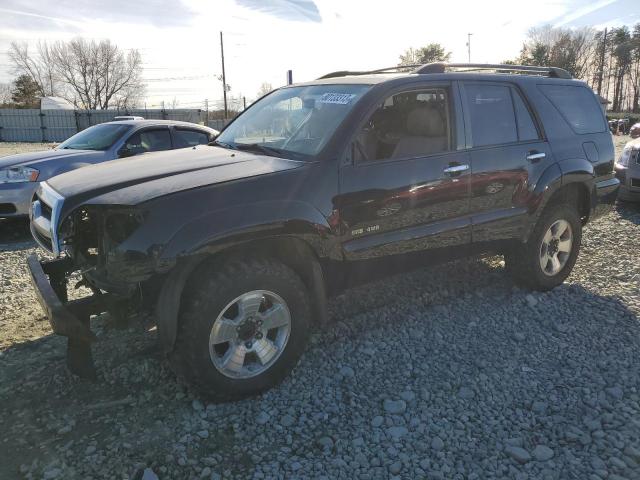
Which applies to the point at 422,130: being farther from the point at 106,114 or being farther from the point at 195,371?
the point at 106,114

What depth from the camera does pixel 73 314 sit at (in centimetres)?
295

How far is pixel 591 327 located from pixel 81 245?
3.78 meters

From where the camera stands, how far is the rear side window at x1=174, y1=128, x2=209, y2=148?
7951mm

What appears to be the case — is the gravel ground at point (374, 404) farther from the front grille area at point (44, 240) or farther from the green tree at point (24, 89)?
the green tree at point (24, 89)

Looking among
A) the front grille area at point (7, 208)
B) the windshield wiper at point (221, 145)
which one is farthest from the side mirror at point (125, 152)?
the windshield wiper at point (221, 145)

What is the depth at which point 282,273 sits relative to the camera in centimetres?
308

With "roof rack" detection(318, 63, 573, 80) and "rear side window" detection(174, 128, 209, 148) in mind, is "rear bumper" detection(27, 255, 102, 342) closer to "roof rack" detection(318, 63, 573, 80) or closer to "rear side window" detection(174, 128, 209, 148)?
"roof rack" detection(318, 63, 573, 80)

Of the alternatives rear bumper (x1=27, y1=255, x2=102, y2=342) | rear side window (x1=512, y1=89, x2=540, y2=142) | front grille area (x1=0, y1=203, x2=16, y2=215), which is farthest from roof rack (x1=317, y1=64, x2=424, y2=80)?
front grille area (x1=0, y1=203, x2=16, y2=215)

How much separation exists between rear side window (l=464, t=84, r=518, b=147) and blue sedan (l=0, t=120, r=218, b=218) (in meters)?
3.37

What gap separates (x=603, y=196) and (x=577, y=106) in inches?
36.4

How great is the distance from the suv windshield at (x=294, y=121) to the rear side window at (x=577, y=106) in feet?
6.93

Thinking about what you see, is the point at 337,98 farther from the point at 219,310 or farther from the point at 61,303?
the point at 61,303

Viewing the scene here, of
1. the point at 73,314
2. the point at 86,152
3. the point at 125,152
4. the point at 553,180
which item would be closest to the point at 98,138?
the point at 86,152

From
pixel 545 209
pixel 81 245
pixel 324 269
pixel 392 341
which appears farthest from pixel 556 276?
pixel 81 245
